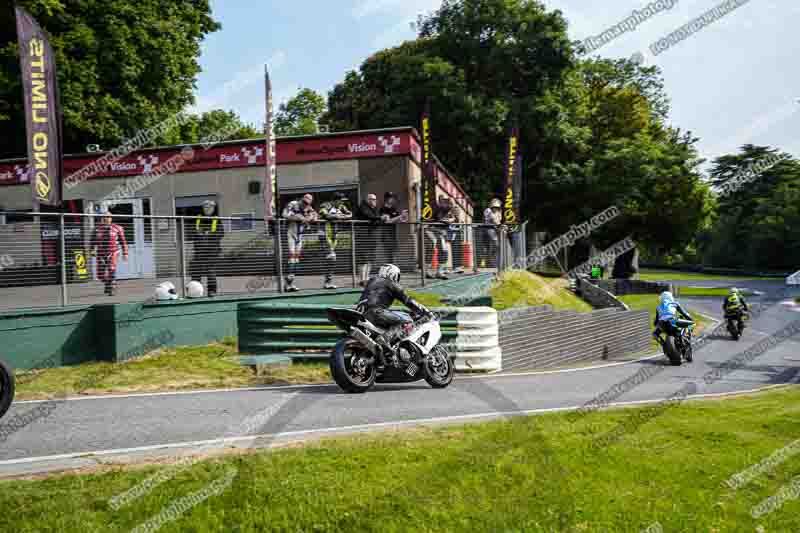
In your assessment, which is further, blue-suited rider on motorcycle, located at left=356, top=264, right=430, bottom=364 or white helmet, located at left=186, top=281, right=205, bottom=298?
white helmet, located at left=186, top=281, right=205, bottom=298

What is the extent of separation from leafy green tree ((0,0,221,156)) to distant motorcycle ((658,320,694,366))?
21993mm

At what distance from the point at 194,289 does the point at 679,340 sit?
12.2 metres

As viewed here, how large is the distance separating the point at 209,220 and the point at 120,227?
1.48 meters

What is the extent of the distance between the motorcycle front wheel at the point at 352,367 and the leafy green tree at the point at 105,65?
2083 centimetres

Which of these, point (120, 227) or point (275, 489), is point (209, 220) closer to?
point (120, 227)

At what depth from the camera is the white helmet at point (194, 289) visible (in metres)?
12.0

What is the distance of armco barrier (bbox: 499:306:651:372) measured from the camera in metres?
14.2

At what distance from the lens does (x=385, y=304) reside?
31.4ft

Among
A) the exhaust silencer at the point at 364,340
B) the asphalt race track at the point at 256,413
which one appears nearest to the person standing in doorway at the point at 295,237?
the asphalt race track at the point at 256,413

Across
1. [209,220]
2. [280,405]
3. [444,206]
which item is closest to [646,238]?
[444,206]

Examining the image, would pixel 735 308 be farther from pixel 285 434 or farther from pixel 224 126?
pixel 224 126

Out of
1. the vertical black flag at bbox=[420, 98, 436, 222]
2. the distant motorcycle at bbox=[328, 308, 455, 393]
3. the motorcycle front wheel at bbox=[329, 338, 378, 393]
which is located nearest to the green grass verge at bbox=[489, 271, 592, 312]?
the vertical black flag at bbox=[420, 98, 436, 222]

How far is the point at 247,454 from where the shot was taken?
5.39m

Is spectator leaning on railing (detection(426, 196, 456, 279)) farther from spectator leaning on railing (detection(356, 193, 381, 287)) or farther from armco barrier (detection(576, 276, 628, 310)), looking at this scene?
armco barrier (detection(576, 276, 628, 310))
